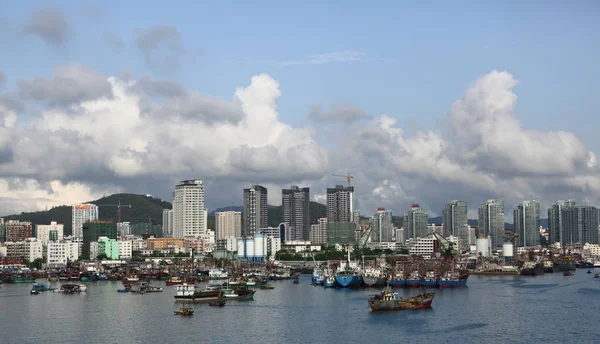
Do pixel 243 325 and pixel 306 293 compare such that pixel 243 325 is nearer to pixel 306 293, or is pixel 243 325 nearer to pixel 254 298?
pixel 254 298

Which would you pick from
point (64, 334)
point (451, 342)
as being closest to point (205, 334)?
point (64, 334)

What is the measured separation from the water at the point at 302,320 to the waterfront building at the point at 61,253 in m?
79.8

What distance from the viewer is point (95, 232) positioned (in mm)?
170000

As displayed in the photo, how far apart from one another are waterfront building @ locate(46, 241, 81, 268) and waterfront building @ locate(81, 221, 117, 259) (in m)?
8.04

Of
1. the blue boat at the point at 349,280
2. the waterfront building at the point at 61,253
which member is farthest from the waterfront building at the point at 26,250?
the blue boat at the point at 349,280

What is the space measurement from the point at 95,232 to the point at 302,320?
125 metres

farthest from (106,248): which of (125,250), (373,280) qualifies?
(373,280)

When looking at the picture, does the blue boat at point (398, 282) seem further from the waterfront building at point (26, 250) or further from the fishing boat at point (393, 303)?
the waterfront building at point (26, 250)

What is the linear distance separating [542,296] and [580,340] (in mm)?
30447

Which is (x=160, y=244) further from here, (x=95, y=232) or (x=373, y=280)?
(x=373, y=280)

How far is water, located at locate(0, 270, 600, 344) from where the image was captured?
148 feet

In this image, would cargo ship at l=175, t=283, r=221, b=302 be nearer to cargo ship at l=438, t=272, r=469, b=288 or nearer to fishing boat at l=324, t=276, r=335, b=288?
fishing boat at l=324, t=276, r=335, b=288

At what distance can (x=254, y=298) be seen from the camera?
7181 centimetres

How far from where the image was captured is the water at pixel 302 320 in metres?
45.2
